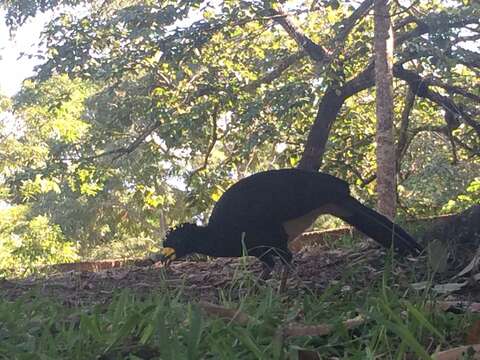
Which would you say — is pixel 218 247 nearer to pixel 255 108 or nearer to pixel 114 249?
pixel 255 108

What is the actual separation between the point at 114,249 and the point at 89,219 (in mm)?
1035

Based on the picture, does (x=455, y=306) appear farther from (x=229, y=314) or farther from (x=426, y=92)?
(x=426, y=92)

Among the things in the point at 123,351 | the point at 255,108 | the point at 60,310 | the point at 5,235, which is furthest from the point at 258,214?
the point at 5,235

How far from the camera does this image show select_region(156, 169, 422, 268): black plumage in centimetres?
352

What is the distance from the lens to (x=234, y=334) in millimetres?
1676

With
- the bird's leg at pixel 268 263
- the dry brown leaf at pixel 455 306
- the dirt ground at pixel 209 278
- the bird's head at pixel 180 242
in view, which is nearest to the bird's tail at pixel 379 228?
the dirt ground at pixel 209 278

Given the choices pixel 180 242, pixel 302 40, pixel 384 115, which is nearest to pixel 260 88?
pixel 302 40

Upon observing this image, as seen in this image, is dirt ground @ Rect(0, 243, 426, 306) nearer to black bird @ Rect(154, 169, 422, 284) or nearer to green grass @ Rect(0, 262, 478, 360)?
black bird @ Rect(154, 169, 422, 284)

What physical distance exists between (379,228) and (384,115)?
2.00 meters

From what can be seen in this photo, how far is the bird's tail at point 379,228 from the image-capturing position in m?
3.43

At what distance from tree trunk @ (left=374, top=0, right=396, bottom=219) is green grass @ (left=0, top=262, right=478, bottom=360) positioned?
3159mm

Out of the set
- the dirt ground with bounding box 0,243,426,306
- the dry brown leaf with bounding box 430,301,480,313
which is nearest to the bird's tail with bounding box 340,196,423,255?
the dirt ground with bounding box 0,243,426,306

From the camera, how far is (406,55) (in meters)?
5.78

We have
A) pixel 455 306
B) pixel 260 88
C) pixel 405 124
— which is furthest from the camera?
pixel 260 88
